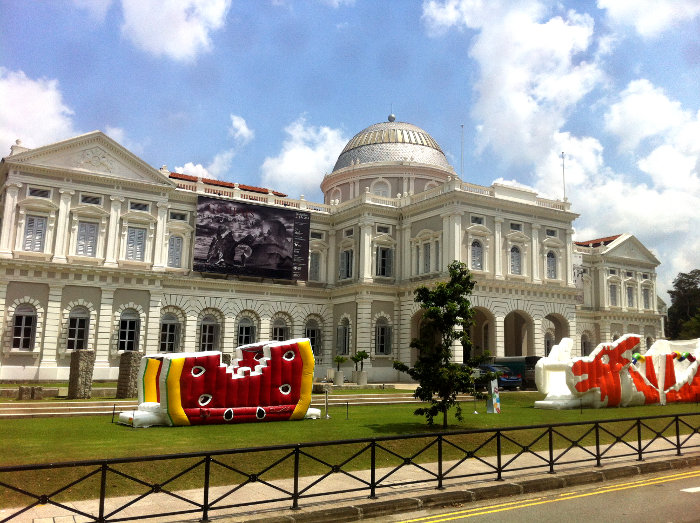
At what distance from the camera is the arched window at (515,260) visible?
134 ft

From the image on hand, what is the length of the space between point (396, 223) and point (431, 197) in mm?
3486

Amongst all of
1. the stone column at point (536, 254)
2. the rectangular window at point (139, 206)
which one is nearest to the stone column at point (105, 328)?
the rectangular window at point (139, 206)

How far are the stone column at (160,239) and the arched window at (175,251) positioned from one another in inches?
35.0

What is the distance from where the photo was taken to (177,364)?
1844cm

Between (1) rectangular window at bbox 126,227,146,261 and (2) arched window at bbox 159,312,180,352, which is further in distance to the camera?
(2) arched window at bbox 159,312,180,352

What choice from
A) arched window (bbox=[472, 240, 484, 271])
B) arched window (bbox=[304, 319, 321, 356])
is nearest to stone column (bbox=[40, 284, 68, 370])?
arched window (bbox=[304, 319, 321, 356])

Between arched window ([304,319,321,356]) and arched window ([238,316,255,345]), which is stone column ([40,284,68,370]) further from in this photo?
arched window ([304,319,321,356])

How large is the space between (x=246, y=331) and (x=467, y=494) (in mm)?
32493

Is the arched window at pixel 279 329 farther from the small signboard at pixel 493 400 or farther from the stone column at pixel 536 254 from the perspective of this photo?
the small signboard at pixel 493 400

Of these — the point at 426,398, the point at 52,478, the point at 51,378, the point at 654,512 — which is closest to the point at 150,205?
the point at 51,378

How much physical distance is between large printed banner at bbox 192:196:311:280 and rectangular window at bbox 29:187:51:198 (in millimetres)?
8817

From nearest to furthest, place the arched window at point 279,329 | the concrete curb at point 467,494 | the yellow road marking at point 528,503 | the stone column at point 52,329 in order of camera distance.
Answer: the concrete curb at point 467,494 → the yellow road marking at point 528,503 → the stone column at point 52,329 → the arched window at point 279,329

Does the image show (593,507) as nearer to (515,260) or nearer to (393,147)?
(515,260)

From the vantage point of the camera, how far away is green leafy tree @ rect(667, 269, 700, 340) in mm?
72062
